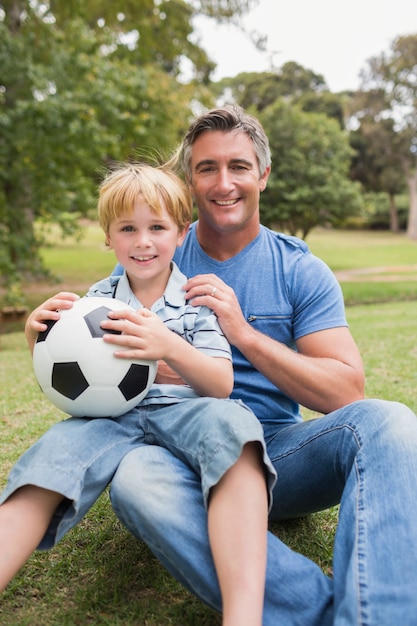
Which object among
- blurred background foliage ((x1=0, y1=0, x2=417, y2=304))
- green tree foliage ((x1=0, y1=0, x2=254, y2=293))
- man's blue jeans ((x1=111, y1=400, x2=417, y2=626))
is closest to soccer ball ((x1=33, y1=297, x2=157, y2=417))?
man's blue jeans ((x1=111, y1=400, x2=417, y2=626))

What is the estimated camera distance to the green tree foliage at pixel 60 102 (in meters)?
10.6

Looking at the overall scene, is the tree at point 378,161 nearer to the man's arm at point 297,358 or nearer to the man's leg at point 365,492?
the man's arm at point 297,358

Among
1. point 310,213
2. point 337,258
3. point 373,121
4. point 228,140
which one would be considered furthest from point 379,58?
point 228,140

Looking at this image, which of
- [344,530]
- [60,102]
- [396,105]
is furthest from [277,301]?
[396,105]

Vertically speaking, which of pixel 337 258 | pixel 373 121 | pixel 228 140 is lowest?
pixel 337 258

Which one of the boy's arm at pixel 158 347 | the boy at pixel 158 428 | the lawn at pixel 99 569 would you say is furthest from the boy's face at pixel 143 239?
the lawn at pixel 99 569

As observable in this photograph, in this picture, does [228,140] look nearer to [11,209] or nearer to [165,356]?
[165,356]

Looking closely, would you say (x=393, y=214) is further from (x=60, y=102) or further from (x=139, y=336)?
(x=139, y=336)

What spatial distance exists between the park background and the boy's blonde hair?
1.34ft

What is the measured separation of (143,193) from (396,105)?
118ft

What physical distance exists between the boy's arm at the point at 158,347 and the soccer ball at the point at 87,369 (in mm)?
49

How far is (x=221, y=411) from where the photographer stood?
189cm

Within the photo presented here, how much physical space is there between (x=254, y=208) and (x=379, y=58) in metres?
34.6

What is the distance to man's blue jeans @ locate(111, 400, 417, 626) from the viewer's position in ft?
5.21
